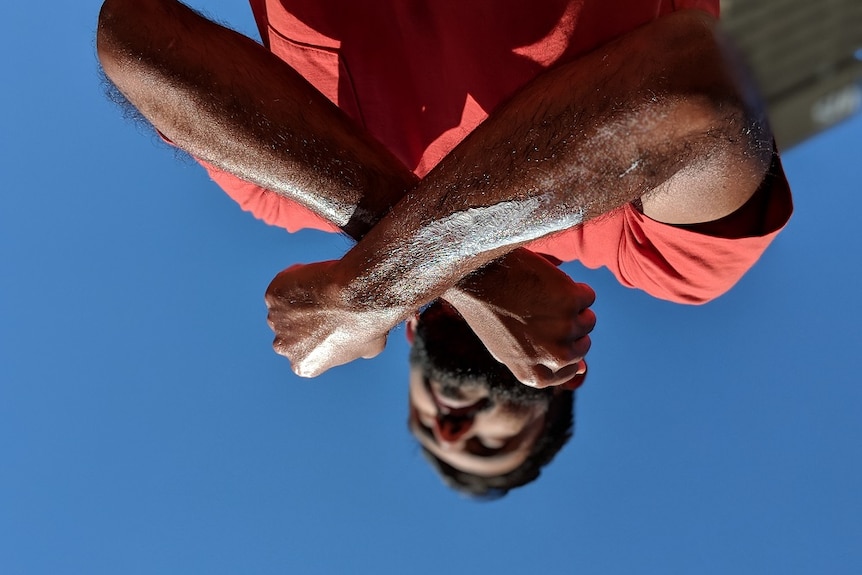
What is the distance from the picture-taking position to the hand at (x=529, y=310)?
59 centimetres

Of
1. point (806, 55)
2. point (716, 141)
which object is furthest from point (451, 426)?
point (806, 55)

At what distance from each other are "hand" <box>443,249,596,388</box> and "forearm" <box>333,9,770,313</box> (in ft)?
0.18

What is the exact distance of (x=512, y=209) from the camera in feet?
1.62

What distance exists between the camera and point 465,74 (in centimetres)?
69

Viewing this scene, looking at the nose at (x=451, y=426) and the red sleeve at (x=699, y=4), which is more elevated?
the red sleeve at (x=699, y=4)

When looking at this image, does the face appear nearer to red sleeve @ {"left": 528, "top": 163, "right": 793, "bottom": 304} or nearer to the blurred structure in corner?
red sleeve @ {"left": 528, "top": 163, "right": 793, "bottom": 304}

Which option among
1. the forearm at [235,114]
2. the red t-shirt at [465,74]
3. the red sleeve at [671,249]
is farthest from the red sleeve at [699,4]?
the forearm at [235,114]

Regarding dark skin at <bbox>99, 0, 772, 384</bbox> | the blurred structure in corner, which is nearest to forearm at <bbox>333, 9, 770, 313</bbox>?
dark skin at <bbox>99, 0, 772, 384</bbox>

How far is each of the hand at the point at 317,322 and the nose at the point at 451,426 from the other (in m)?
0.32

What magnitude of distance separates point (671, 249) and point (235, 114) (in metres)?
0.38

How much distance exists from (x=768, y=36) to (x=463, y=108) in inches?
17.1

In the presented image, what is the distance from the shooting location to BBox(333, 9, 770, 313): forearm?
18.0 inches

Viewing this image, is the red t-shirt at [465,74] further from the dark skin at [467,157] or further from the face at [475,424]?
the face at [475,424]

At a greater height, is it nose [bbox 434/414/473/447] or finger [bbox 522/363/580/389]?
nose [bbox 434/414/473/447]
